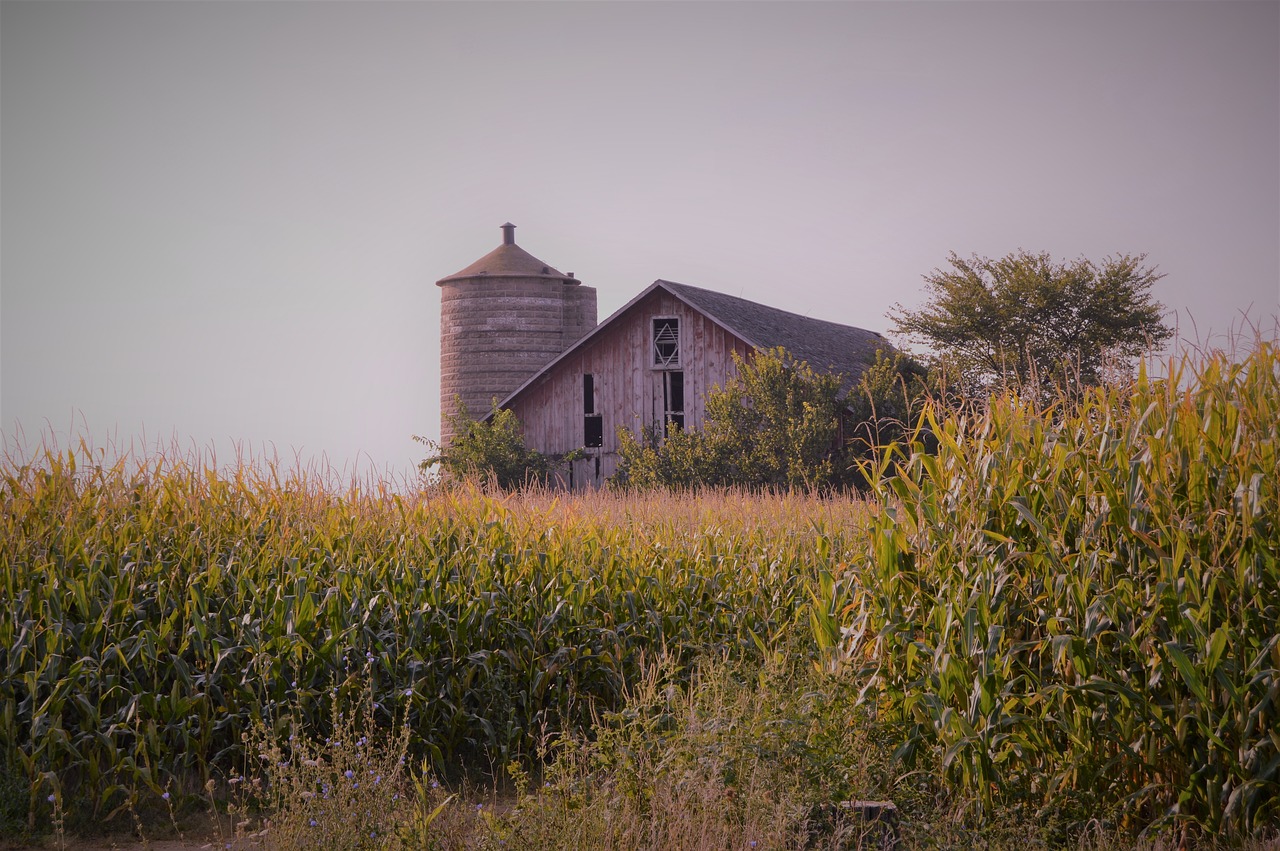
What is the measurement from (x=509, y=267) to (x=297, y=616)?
32113 mm

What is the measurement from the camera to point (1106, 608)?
624cm

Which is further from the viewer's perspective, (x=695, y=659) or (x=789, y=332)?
(x=789, y=332)

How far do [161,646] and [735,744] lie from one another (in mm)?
4840

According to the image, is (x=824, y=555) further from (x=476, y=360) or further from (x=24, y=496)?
(x=476, y=360)

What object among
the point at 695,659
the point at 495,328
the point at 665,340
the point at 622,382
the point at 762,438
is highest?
the point at 495,328

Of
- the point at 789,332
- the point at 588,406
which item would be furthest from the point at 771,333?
the point at 588,406

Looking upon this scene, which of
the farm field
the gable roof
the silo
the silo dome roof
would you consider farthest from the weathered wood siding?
the farm field

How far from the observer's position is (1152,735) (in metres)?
6.21

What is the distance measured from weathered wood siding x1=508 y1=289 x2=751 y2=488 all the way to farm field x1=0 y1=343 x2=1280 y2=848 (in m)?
20.1

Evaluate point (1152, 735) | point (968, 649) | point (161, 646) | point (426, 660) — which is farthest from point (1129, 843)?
point (161, 646)

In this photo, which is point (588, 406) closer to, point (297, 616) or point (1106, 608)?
point (297, 616)

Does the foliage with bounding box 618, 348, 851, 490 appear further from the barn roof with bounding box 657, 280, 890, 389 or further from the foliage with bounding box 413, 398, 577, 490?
the foliage with bounding box 413, 398, 577, 490

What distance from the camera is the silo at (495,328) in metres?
38.8

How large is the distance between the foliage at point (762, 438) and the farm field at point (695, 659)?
1677 cm
